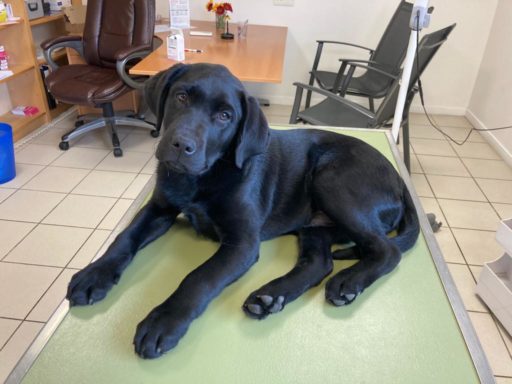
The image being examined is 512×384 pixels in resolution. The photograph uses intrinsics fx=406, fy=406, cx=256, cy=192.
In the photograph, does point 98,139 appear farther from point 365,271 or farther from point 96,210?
point 365,271

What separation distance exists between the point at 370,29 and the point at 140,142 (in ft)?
8.43

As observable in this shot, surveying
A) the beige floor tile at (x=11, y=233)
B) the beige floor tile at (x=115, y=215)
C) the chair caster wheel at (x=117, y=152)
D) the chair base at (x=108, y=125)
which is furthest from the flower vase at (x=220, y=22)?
the beige floor tile at (x=11, y=233)

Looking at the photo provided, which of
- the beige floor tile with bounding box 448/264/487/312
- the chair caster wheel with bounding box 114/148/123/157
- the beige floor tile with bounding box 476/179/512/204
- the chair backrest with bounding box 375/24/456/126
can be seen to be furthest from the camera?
the chair caster wheel with bounding box 114/148/123/157

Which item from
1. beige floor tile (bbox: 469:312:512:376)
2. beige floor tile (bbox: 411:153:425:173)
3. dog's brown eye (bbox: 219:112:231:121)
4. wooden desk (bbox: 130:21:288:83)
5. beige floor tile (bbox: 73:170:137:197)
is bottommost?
beige floor tile (bbox: 469:312:512:376)

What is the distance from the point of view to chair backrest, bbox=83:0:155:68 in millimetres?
3305

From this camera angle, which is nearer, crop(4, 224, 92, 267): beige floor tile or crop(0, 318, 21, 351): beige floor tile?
crop(0, 318, 21, 351): beige floor tile

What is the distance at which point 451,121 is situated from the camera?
4.31 m

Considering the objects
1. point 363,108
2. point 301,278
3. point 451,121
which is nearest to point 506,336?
point 301,278

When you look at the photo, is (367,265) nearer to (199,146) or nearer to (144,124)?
(199,146)

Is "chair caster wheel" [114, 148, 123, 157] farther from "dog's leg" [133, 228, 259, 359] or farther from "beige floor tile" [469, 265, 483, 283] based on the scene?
"beige floor tile" [469, 265, 483, 283]

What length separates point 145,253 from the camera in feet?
4.01

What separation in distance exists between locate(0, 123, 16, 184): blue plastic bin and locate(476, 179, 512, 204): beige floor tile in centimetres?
337

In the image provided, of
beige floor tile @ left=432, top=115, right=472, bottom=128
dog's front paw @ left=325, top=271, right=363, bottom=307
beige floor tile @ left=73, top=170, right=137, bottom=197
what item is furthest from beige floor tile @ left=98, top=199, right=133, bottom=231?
beige floor tile @ left=432, top=115, right=472, bottom=128

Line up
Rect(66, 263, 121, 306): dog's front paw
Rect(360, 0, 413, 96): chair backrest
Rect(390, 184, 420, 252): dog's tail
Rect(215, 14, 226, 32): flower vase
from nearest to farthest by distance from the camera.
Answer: Rect(66, 263, 121, 306): dog's front paw → Rect(390, 184, 420, 252): dog's tail → Rect(360, 0, 413, 96): chair backrest → Rect(215, 14, 226, 32): flower vase
